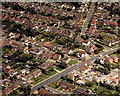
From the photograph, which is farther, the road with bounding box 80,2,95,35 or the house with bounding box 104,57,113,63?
the road with bounding box 80,2,95,35

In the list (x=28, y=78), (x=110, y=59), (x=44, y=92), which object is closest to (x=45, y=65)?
(x=28, y=78)

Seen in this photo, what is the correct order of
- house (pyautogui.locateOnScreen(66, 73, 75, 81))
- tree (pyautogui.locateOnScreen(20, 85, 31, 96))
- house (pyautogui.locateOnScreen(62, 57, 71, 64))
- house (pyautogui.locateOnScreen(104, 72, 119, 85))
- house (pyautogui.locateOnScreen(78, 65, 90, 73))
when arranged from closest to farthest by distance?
tree (pyautogui.locateOnScreen(20, 85, 31, 96))
house (pyautogui.locateOnScreen(104, 72, 119, 85))
house (pyautogui.locateOnScreen(66, 73, 75, 81))
house (pyautogui.locateOnScreen(78, 65, 90, 73))
house (pyautogui.locateOnScreen(62, 57, 71, 64))

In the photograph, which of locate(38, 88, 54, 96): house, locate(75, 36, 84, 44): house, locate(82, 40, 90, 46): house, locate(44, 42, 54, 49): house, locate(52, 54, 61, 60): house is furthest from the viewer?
locate(75, 36, 84, 44): house

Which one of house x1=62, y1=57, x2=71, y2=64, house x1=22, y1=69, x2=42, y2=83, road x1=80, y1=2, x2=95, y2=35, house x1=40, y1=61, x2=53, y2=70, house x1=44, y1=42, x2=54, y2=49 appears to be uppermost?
road x1=80, y1=2, x2=95, y2=35

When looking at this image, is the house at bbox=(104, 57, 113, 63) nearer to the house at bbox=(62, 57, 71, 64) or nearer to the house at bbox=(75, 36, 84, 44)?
the house at bbox=(62, 57, 71, 64)

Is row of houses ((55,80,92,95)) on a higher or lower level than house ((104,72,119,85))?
lower

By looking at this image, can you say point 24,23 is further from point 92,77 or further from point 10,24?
point 92,77

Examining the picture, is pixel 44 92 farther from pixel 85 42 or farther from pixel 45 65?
pixel 85 42

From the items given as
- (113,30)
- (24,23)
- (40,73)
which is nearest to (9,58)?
(40,73)

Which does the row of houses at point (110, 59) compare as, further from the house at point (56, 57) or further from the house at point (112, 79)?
the house at point (56, 57)

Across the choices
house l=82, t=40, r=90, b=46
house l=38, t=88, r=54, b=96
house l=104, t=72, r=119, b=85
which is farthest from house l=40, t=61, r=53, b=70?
house l=82, t=40, r=90, b=46

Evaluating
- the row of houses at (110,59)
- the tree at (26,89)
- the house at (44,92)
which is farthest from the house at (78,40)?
the house at (44,92)
